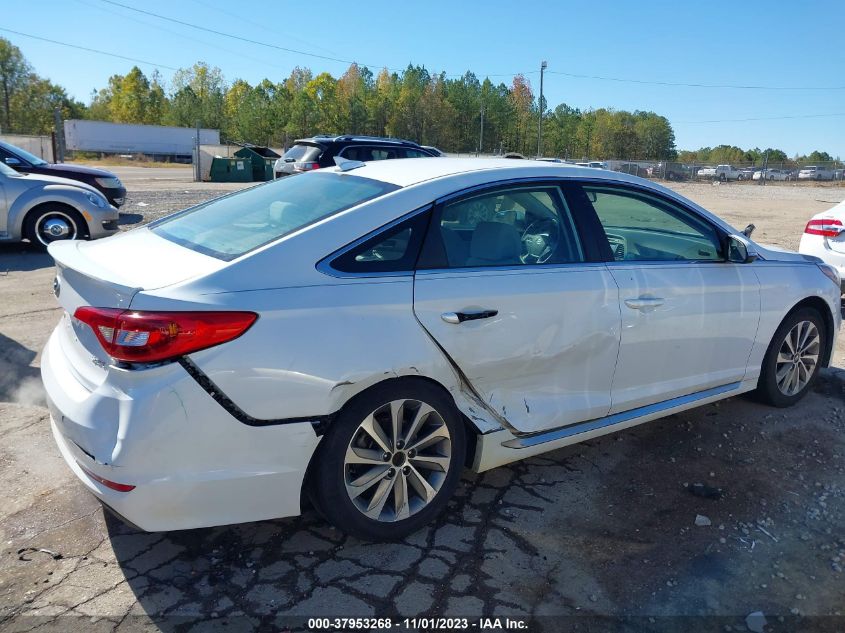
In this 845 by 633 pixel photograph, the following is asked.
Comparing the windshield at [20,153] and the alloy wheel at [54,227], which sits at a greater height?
the windshield at [20,153]

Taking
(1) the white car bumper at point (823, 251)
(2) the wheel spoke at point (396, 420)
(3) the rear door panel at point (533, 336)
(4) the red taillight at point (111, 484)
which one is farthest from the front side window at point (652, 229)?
(1) the white car bumper at point (823, 251)

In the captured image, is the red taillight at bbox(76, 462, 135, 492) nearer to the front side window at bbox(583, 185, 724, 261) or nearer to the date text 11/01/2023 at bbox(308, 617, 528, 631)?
the date text 11/01/2023 at bbox(308, 617, 528, 631)

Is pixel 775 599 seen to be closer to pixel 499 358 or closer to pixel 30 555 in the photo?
pixel 499 358

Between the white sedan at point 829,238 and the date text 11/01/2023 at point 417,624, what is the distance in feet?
20.1

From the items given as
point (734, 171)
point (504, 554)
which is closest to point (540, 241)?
point (504, 554)

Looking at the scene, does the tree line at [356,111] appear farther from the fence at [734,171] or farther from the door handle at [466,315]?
the door handle at [466,315]

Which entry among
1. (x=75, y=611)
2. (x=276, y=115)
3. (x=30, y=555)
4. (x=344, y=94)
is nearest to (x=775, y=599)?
(x=75, y=611)

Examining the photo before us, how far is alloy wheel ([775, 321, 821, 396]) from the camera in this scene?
14.9 feet

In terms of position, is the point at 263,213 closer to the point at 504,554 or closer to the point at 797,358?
the point at 504,554

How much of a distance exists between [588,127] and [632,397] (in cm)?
9712

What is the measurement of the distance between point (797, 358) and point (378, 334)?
3326mm

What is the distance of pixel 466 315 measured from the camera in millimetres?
2953

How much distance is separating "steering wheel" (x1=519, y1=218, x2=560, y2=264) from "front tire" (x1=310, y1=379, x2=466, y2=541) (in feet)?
2.78

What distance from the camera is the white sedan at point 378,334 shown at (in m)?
A: 2.46
